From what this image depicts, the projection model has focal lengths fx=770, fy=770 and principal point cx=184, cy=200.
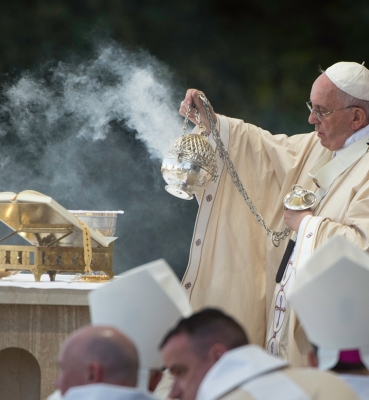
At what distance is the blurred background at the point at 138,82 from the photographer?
5.49m

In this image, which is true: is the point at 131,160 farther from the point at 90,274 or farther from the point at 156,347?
the point at 156,347

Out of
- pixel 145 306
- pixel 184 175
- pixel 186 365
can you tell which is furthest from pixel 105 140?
pixel 186 365

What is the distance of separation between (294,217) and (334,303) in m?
1.49

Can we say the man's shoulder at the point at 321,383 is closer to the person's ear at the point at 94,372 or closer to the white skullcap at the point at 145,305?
the person's ear at the point at 94,372

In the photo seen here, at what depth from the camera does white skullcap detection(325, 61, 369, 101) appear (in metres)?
3.81

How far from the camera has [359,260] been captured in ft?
7.42

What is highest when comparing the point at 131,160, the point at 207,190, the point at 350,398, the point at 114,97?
the point at 114,97

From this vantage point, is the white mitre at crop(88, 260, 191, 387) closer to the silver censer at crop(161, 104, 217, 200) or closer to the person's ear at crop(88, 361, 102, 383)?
the person's ear at crop(88, 361, 102, 383)

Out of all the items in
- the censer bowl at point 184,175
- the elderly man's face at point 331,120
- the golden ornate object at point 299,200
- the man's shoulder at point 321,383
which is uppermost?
the elderly man's face at point 331,120

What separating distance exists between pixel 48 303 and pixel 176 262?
2.22 m

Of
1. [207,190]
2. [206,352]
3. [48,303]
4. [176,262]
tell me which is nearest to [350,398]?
[206,352]

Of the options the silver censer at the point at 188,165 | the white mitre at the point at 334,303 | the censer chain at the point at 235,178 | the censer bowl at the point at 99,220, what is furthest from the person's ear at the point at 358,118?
the white mitre at the point at 334,303

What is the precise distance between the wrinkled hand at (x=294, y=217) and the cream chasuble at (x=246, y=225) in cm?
18

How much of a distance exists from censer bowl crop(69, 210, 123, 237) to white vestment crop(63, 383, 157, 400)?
220 cm
